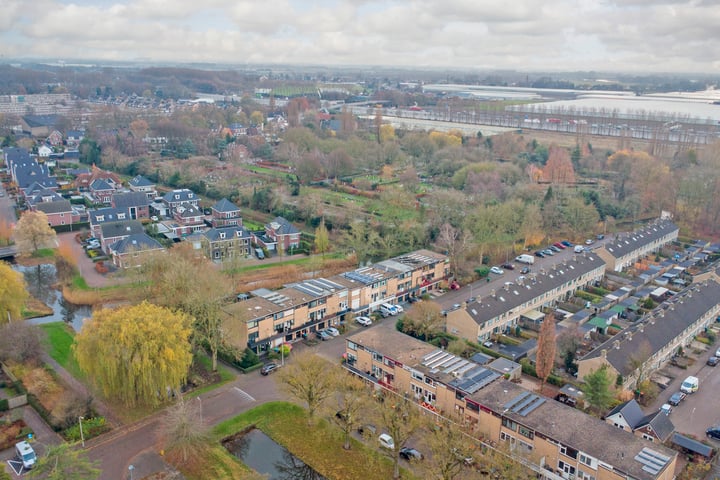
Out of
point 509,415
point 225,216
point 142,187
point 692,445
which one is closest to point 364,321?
point 509,415

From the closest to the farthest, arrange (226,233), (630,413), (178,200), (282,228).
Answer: (630,413) → (226,233) → (282,228) → (178,200)

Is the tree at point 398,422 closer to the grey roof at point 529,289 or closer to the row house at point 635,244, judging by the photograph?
the grey roof at point 529,289

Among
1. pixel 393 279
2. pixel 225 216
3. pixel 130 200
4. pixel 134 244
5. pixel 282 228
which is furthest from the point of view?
pixel 130 200

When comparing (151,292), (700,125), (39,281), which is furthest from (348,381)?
(700,125)

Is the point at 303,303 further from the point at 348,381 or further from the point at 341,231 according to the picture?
the point at 341,231

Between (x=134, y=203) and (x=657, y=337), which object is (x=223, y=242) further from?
(x=657, y=337)

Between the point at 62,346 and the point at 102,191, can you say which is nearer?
the point at 62,346
